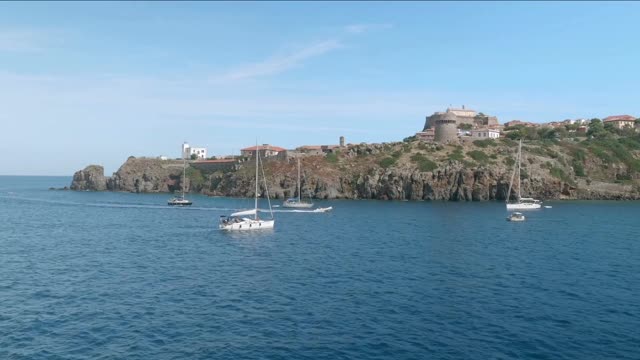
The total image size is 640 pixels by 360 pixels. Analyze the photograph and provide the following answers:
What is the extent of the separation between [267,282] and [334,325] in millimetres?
13461

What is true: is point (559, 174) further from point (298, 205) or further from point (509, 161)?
point (298, 205)

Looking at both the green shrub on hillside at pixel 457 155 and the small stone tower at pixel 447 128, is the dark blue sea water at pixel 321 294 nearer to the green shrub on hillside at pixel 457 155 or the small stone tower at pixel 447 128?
the green shrub on hillside at pixel 457 155

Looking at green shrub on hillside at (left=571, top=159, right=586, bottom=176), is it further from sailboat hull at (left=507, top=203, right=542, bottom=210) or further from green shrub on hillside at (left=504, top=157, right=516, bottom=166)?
sailboat hull at (left=507, top=203, right=542, bottom=210)

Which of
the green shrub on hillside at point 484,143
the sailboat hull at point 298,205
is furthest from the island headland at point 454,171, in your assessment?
the sailboat hull at point 298,205

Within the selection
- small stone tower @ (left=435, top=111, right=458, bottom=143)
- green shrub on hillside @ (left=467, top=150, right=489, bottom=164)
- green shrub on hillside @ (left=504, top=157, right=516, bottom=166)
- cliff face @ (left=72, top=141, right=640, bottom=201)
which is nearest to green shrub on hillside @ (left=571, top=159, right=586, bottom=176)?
cliff face @ (left=72, top=141, right=640, bottom=201)

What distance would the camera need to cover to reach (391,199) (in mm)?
153500

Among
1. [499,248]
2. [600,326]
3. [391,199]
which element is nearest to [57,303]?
[600,326]

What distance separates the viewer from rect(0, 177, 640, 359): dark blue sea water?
30.9m

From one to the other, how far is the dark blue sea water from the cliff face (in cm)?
6644

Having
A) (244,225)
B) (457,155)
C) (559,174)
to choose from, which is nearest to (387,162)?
(457,155)

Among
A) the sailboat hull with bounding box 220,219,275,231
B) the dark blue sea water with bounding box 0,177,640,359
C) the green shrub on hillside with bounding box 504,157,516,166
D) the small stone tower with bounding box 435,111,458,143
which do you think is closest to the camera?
the dark blue sea water with bounding box 0,177,640,359

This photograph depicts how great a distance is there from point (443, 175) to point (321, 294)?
379 ft

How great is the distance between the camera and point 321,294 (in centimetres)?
4247

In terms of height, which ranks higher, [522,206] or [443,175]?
[443,175]
